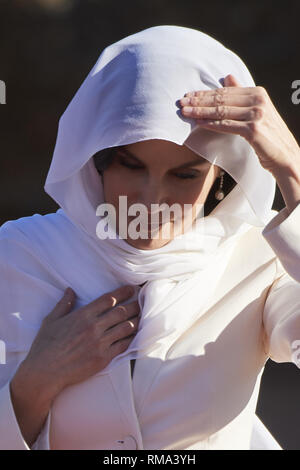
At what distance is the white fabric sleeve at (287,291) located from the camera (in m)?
2.40

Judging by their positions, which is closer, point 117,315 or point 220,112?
point 220,112

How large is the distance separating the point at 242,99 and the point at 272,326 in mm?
570

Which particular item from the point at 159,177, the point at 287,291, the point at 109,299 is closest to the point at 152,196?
the point at 159,177

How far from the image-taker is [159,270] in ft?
8.61

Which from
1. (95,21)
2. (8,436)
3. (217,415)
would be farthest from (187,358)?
(95,21)

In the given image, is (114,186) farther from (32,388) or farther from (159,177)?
(32,388)

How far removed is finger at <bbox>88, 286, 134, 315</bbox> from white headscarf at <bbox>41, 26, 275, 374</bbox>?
0.04 meters

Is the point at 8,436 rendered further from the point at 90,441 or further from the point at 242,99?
the point at 242,99

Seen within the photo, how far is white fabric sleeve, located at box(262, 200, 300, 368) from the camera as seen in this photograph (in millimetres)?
2400

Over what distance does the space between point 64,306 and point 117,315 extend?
148mm

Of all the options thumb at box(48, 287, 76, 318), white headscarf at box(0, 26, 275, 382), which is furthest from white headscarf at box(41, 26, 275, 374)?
thumb at box(48, 287, 76, 318)

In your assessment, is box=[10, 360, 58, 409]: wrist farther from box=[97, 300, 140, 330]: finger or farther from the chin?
the chin

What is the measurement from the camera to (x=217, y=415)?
2.47 metres

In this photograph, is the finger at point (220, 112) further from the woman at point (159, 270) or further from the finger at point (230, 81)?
the finger at point (230, 81)
